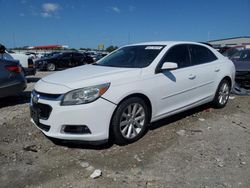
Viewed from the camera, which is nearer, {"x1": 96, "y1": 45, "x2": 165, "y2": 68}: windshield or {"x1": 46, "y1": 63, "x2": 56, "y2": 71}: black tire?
{"x1": 96, "y1": 45, "x2": 165, "y2": 68}: windshield

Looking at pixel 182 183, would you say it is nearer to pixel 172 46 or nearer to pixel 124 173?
pixel 124 173

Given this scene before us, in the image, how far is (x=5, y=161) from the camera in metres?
3.70

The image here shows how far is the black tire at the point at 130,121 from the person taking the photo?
12.7 feet

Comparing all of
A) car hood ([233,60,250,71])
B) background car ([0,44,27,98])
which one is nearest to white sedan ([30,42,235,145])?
background car ([0,44,27,98])

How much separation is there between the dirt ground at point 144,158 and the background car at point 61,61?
14.6 metres

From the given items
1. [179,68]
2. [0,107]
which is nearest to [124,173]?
[179,68]

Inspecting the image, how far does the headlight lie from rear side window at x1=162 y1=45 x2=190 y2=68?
4.96 feet

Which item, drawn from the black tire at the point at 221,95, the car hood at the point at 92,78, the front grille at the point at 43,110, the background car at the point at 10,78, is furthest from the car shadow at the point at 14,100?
the black tire at the point at 221,95

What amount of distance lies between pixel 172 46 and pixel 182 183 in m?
2.68

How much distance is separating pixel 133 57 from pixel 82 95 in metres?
1.66

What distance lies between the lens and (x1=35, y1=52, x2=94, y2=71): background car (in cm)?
1923

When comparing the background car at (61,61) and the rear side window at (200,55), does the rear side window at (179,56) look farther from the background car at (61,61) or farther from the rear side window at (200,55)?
the background car at (61,61)

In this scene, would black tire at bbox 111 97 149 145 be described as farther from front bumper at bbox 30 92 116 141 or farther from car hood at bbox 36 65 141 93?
car hood at bbox 36 65 141 93

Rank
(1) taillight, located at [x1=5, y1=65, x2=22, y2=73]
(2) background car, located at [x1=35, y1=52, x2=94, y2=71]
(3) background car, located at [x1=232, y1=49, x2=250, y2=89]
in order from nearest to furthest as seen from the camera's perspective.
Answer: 1. (1) taillight, located at [x1=5, y1=65, x2=22, y2=73]
2. (3) background car, located at [x1=232, y1=49, x2=250, y2=89]
3. (2) background car, located at [x1=35, y1=52, x2=94, y2=71]
